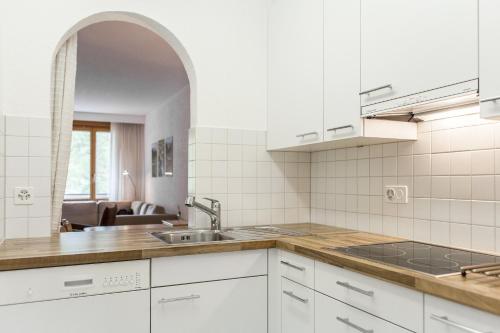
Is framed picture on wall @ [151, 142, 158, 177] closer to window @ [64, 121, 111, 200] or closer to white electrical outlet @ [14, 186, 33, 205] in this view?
window @ [64, 121, 111, 200]

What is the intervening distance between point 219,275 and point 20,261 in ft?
2.76

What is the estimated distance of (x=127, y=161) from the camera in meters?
8.27

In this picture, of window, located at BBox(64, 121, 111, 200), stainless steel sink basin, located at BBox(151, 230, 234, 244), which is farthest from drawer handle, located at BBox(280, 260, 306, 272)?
window, located at BBox(64, 121, 111, 200)

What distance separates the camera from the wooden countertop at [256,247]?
1.07 meters

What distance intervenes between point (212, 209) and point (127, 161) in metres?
6.42

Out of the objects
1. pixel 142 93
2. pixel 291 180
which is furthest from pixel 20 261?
pixel 142 93

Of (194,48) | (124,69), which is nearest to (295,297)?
(194,48)

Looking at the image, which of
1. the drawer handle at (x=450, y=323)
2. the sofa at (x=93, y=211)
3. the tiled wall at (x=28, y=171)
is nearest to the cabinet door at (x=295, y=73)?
the drawer handle at (x=450, y=323)

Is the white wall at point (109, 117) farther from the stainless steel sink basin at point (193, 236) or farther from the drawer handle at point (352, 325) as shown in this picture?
the drawer handle at point (352, 325)

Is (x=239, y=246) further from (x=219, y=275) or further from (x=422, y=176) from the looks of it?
(x=422, y=176)

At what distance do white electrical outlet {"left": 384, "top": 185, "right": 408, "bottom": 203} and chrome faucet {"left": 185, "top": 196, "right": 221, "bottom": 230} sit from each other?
0.94 metres

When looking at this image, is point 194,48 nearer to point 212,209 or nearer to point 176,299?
point 212,209

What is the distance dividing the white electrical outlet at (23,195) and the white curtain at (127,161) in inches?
252

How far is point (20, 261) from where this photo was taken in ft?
4.91
